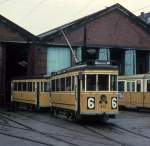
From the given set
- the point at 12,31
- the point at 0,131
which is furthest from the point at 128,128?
the point at 12,31

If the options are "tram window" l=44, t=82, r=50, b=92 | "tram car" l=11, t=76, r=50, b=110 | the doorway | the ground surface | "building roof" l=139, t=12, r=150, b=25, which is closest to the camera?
the ground surface

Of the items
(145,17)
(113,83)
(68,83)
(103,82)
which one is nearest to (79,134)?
(103,82)

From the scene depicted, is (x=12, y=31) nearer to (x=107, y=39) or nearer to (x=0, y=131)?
(x=107, y=39)

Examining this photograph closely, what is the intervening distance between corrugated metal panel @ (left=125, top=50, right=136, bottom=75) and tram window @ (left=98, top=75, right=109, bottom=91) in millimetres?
29695

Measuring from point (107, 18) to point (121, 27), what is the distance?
1818 mm

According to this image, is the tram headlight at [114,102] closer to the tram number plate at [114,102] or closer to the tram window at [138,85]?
the tram number plate at [114,102]

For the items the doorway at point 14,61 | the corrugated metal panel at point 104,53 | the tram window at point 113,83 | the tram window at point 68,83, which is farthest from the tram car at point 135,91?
the doorway at point 14,61

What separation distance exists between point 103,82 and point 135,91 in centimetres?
1309

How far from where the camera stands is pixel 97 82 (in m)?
26.0

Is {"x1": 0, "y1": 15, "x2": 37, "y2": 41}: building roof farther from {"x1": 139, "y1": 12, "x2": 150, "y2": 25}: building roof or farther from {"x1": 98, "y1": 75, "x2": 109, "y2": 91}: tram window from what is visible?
{"x1": 139, "y1": 12, "x2": 150, "y2": 25}: building roof

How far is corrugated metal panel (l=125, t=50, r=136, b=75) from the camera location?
55594mm

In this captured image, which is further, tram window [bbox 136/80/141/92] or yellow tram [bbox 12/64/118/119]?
tram window [bbox 136/80/141/92]

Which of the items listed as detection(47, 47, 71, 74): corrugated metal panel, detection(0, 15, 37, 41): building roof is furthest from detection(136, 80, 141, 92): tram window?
detection(0, 15, 37, 41): building roof

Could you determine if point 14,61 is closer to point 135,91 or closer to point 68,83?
point 135,91
